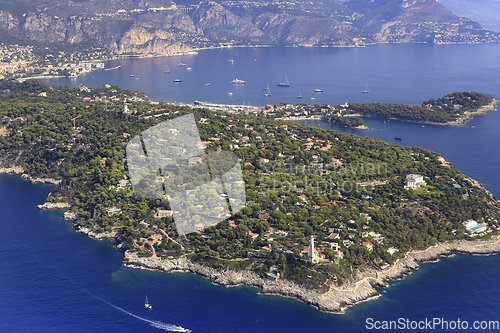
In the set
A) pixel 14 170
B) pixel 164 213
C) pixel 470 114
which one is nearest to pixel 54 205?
Answer: pixel 164 213

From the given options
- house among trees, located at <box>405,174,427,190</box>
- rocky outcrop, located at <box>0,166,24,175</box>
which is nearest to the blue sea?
rocky outcrop, located at <box>0,166,24,175</box>

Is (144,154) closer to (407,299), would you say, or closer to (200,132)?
(200,132)

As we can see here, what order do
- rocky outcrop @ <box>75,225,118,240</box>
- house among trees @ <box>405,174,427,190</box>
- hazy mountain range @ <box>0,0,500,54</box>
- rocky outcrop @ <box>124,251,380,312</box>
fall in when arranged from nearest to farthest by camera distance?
rocky outcrop @ <box>124,251,380,312</box>
rocky outcrop @ <box>75,225,118,240</box>
house among trees @ <box>405,174,427,190</box>
hazy mountain range @ <box>0,0,500,54</box>

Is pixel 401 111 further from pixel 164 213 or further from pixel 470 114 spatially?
pixel 164 213

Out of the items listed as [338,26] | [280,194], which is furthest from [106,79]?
[338,26]

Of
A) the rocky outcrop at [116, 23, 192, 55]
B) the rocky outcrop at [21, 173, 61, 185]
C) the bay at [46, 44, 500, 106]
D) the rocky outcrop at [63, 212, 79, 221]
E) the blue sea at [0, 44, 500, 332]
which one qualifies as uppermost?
the rocky outcrop at [116, 23, 192, 55]

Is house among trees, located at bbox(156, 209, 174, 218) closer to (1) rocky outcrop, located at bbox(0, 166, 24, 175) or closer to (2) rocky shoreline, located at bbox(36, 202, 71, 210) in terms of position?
(2) rocky shoreline, located at bbox(36, 202, 71, 210)

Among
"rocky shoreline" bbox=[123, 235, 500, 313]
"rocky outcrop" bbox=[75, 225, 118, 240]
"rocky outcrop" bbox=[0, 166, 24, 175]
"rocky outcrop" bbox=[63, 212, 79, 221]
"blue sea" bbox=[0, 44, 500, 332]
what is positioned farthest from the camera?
"rocky outcrop" bbox=[0, 166, 24, 175]
